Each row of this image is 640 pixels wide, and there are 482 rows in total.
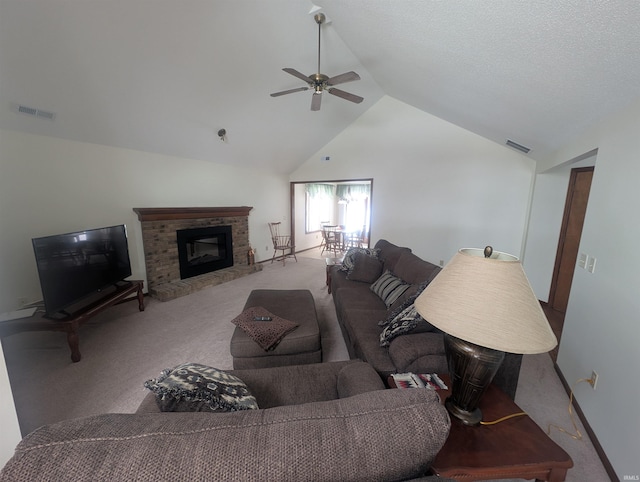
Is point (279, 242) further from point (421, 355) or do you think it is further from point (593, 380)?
point (593, 380)

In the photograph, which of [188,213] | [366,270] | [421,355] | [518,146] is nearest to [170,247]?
[188,213]

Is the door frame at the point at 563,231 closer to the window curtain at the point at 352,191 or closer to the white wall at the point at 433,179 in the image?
the white wall at the point at 433,179

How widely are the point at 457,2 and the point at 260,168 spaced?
4.58m

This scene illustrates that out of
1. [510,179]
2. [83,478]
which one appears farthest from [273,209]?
[83,478]

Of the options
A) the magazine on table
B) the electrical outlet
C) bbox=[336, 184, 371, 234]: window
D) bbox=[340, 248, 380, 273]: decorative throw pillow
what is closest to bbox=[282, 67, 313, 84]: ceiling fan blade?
bbox=[340, 248, 380, 273]: decorative throw pillow

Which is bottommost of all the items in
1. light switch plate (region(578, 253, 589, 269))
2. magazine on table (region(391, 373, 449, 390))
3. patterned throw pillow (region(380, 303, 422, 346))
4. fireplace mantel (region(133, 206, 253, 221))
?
magazine on table (region(391, 373, 449, 390))

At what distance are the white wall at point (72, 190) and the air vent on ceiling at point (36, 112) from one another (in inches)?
13.2

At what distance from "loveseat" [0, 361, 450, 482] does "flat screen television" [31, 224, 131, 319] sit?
93.8 inches

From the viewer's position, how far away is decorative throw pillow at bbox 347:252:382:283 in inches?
125

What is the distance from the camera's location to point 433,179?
4590 millimetres

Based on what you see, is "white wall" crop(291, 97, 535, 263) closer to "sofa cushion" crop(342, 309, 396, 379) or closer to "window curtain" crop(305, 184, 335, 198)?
"window curtain" crop(305, 184, 335, 198)

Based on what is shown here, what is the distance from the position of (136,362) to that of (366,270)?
2.56 metres

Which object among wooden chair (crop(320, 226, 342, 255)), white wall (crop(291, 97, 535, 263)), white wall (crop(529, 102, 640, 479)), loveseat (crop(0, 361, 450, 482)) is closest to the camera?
loveseat (crop(0, 361, 450, 482))

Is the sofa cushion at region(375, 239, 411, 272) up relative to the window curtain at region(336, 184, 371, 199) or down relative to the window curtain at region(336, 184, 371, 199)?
down
